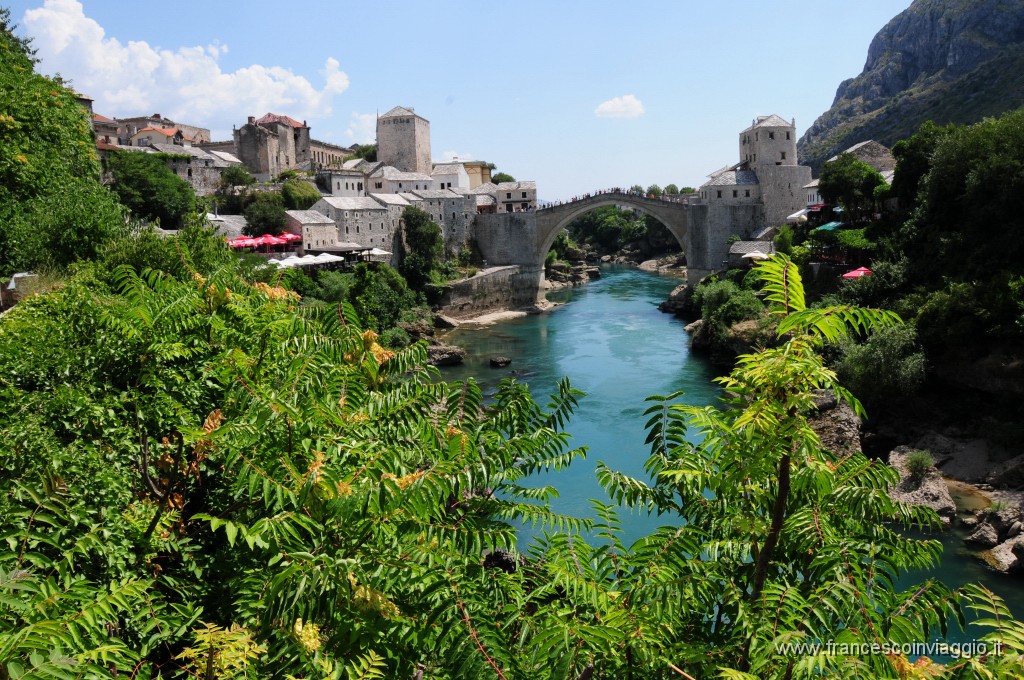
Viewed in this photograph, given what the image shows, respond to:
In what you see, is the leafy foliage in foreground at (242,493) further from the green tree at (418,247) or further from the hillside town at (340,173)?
the green tree at (418,247)

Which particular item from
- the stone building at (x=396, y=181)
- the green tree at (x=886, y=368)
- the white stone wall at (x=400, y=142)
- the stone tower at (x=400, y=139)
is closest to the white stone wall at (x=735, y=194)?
the stone building at (x=396, y=181)

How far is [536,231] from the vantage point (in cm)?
4794

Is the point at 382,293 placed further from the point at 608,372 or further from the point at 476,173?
the point at 476,173

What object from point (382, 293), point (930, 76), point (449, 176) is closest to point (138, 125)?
point (449, 176)

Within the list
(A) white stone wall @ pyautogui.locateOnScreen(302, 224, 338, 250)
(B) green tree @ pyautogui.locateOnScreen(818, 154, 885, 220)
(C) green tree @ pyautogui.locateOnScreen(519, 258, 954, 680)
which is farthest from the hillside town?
(C) green tree @ pyautogui.locateOnScreen(519, 258, 954, 680)

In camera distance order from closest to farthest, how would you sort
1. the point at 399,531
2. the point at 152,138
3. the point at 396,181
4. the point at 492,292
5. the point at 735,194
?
the point at 399,531
the point at 735,194
the point at 492,292
the point at 152,138
the point at 396,181

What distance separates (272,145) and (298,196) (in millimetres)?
12208

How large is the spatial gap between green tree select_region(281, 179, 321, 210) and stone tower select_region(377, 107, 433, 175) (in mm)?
14244

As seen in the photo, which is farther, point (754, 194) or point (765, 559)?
point (754, 194)

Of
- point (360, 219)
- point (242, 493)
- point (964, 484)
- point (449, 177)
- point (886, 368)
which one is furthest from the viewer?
point (449, 177)

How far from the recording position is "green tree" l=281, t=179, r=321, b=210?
4122 cm

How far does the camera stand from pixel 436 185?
52531mm

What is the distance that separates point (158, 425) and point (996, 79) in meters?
75.7

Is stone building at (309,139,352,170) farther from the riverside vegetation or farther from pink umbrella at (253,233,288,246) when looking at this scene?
the riverside vegetation
